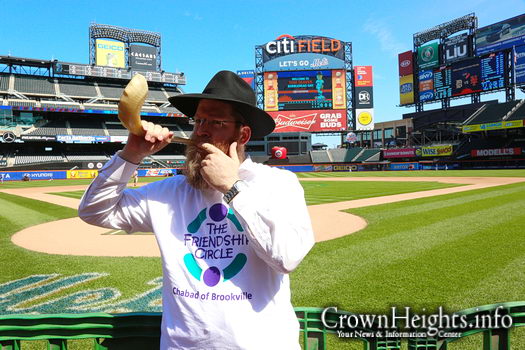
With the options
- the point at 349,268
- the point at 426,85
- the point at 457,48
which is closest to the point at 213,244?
the point at 349,268

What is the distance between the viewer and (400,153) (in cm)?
5312

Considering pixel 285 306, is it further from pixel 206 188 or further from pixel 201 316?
pixel 206 188

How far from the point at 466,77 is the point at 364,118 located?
15.2 m

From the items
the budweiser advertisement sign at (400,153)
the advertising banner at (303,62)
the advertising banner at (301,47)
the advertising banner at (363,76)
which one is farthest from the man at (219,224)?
the advertising banner at (363,76)

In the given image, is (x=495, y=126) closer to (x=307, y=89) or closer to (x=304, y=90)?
(x=307, y=89)

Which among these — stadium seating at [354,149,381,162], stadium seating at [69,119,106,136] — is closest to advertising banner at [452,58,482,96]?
stadium seating at [354,149,381,162]

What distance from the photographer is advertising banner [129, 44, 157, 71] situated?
60125 millimetres

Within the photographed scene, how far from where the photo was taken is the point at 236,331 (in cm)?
148

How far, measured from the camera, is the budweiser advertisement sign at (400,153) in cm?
5179

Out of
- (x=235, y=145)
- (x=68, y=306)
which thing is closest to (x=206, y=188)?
(x=235, y=145)

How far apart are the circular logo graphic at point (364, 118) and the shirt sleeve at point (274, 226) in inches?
2203

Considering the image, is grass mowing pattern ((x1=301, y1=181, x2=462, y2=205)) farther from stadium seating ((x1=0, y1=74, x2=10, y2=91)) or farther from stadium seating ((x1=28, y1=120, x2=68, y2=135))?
stadium seating ((x1=0, y1=74, x2=10, y2=91))

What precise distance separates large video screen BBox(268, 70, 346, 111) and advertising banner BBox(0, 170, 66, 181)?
32.3 m

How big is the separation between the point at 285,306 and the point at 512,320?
1409 millimetres
